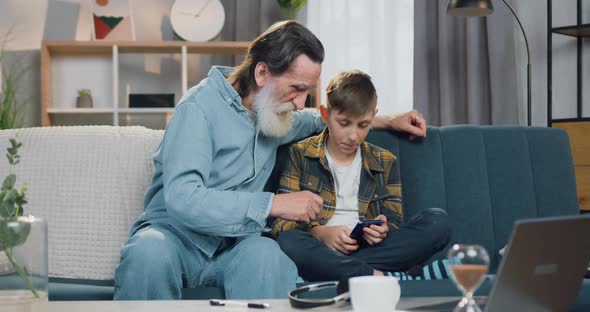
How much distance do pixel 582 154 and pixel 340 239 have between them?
1757 mm

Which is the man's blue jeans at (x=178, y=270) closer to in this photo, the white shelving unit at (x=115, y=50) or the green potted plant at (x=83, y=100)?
the white shelving unit at (x=115, y=50)

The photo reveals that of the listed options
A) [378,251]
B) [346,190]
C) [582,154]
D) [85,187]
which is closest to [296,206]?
[378,251]

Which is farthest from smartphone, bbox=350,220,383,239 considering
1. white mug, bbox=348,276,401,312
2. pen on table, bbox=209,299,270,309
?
white mug, bbox=348,276,401,312

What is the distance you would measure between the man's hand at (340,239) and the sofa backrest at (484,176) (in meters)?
0.29

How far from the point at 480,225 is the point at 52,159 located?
1275 mm

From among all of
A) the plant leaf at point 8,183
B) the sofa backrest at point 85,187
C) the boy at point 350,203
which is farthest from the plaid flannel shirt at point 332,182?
the plant leaf at point 8,183

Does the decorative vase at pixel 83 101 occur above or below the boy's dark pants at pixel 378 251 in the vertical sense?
above

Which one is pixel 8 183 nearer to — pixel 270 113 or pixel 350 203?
pixel 270 113

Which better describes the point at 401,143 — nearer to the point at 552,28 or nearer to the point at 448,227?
the point at 448,227

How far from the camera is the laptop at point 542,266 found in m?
1.10

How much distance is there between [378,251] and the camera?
221 centimetres

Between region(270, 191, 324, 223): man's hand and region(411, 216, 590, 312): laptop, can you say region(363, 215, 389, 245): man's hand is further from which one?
region(411, 216, 590, 312): laptop

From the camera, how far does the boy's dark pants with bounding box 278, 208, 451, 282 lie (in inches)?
82.6

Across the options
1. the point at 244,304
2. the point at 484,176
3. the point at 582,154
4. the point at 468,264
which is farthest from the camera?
the point at 582,154
